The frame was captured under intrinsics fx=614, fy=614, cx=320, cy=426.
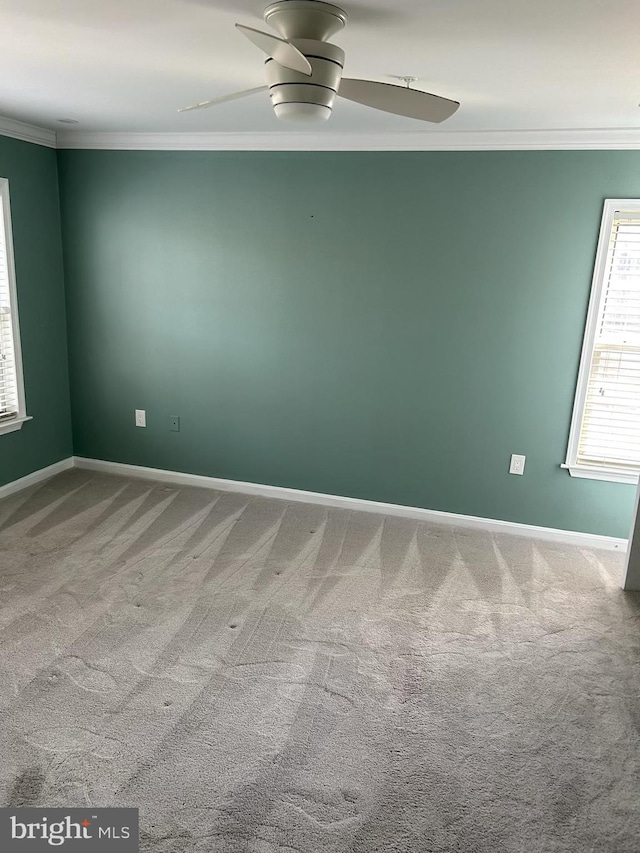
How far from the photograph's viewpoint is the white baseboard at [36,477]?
13.4ft

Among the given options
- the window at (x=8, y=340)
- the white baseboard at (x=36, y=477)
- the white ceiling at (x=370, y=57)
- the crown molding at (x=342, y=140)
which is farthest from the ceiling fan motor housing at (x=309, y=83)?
the white baseboard at (x=36, y=477)

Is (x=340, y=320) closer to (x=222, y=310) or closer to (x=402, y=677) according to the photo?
(x=222, y=310)

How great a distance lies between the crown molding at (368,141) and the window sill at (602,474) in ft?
5.75

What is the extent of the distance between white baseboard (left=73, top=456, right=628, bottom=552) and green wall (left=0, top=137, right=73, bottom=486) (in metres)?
0.47

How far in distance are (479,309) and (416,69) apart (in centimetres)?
158

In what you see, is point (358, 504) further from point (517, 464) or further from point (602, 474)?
point (602, 474)

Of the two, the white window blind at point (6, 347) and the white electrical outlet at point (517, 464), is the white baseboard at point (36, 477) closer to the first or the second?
the white window blind at point (6, 347)

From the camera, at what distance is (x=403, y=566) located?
3.38m

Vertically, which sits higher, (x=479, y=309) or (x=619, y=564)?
(x=479, y=309)

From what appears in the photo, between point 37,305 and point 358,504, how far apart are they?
2545mm

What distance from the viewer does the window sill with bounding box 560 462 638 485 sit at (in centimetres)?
355

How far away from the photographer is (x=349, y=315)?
3840 mm

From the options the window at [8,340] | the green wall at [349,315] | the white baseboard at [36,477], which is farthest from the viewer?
the white baseboard at [36,477]

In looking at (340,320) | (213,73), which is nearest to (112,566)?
(340,320)
